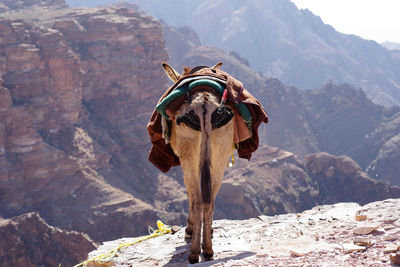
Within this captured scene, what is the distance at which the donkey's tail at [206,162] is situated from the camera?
15.6 ft

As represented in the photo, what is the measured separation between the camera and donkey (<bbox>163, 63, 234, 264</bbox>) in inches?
188

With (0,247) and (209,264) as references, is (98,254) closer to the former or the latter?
(209,264)

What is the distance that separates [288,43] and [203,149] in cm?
12460

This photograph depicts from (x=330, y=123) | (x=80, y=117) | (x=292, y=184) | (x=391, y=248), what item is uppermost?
(x=391, y=248)

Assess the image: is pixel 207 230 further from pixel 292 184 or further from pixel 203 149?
pixel 292 184

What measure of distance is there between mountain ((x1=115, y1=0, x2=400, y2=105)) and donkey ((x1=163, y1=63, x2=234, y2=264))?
113156 millimetres

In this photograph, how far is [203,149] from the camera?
4.78 meters

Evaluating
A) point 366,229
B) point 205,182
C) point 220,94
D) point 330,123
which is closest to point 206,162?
point 205,182

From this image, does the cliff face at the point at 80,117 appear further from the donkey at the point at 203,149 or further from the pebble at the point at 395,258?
the pebble at the point at 395,258

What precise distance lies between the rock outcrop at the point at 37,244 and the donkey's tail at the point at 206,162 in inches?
816

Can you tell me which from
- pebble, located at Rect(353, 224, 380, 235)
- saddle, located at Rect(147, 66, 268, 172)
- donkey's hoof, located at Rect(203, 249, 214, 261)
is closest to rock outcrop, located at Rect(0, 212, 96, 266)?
saddle, located at Rect(147, 66, 268, 172)

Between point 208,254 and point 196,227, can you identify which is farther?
point 208,254

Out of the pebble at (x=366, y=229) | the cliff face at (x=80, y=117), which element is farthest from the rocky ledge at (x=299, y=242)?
the cliff face at (x=80, y=117)

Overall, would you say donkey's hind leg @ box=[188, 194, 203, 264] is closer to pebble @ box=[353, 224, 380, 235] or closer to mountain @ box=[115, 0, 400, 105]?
pebble @ box=[353, 224, 380, 235]
